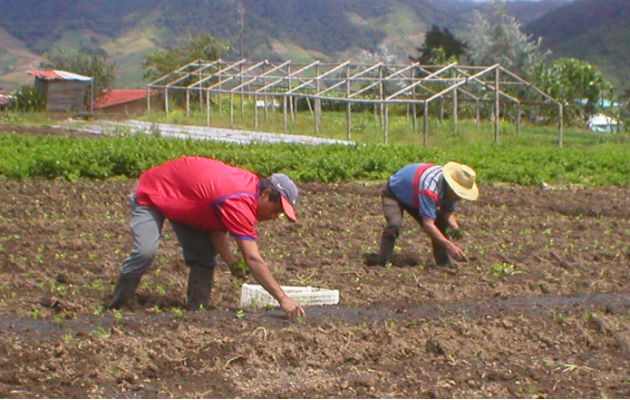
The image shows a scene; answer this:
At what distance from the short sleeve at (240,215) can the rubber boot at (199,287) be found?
113 cm

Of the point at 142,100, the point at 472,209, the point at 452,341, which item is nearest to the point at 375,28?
the point at 142,100

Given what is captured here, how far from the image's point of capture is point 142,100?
52656mm

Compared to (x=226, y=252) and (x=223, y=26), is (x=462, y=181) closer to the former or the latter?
(x=226, y=252)

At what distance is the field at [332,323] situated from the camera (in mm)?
5492

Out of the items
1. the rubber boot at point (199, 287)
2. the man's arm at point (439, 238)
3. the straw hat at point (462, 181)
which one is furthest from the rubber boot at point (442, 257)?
the rubber boot at point (199, 287)

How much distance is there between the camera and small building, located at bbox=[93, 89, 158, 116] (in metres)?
50.2

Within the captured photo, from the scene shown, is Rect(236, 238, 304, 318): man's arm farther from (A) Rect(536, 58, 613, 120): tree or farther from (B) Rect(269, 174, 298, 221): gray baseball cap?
(A) Rect(536, 58, 613, 120): tree

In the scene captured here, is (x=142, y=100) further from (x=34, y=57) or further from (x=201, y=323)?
(x=34, y=57)

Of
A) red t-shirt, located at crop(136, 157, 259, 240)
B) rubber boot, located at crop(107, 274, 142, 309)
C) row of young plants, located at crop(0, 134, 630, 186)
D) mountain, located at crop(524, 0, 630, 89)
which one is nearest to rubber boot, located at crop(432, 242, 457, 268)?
red t-shirt, located at crop(136, 157, 259, 240)

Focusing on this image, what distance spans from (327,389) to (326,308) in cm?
184

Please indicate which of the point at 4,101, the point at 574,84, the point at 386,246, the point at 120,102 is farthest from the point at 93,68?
the point at 386,246

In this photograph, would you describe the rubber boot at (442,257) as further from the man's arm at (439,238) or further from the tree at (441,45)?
the tree at (441,45)

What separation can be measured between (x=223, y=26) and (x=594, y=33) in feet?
184

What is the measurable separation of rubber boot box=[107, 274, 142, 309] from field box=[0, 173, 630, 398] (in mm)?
137
